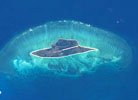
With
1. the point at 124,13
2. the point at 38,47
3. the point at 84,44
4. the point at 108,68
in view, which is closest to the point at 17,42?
the point at 38,47

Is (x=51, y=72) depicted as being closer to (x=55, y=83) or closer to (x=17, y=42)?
(x=55, y=83)

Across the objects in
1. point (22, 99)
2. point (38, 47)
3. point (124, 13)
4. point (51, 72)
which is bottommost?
point (22, 99)

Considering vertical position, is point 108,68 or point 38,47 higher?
point 38,47

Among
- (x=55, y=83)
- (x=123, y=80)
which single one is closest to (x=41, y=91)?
(x=55, y=83)
